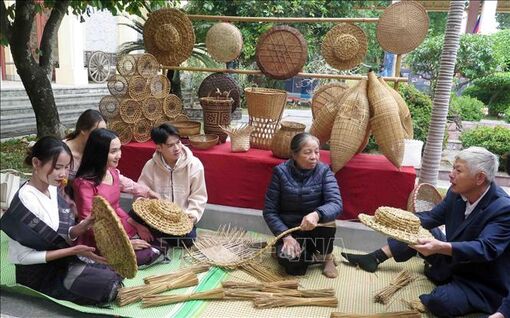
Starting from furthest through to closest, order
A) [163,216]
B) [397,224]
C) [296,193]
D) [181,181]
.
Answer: [181,181], [296,193], [163,216], [397,224]

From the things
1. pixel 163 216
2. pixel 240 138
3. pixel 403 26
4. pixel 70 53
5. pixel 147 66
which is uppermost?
pixel 403 26

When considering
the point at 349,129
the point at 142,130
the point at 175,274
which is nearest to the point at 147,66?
the point at 142,130

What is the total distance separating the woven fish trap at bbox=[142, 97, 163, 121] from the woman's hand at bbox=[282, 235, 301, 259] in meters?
1.98

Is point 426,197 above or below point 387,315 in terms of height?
above

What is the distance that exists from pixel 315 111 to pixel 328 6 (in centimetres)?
628

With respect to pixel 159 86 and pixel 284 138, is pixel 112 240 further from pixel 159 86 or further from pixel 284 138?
pixel 159 86

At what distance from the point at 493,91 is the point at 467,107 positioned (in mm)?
1043

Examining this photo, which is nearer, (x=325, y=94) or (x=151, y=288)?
(x=151, y=288)

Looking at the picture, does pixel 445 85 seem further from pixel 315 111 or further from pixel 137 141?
pixel 137 141

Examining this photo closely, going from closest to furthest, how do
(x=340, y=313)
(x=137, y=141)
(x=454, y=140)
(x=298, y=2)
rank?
(x=340, y=313) < (x=137, y=141) < (x=454, y=140) < (x=298, y=2)

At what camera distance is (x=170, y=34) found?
423 centimetres

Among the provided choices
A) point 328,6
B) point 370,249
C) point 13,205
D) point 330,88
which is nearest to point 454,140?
point 330,88

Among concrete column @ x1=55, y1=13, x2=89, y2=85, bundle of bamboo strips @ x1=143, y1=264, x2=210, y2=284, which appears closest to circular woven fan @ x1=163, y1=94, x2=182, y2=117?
bundle of bamboo strips @ x1=143, y1=264, x2=210, y2=284

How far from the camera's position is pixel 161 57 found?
14.4ft
